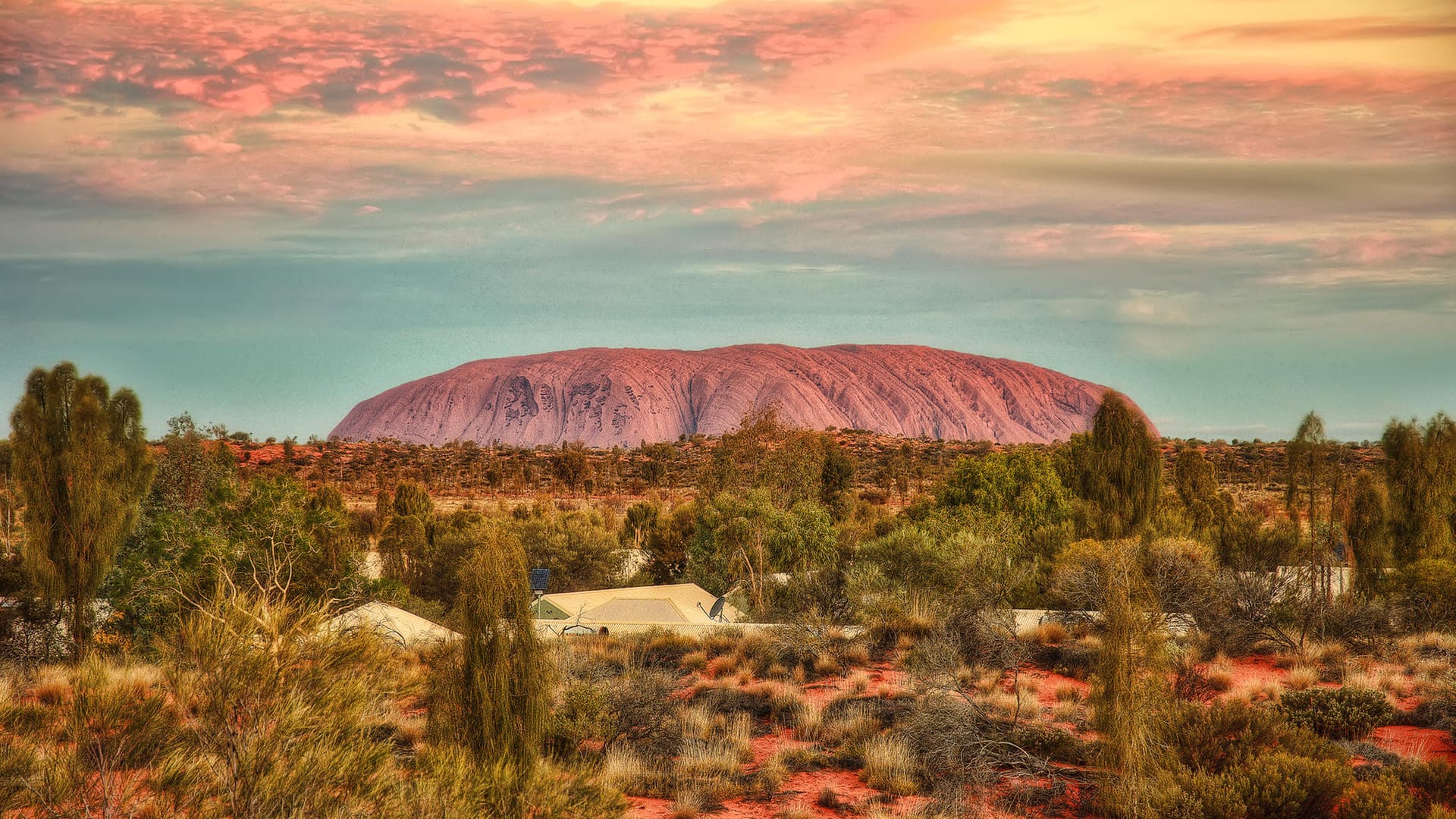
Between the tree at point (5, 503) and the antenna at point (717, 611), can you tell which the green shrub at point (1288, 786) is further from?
the tree at point (5, 503)

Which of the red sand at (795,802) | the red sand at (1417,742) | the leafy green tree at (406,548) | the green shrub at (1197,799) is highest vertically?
the leafy green tree at (406,548)

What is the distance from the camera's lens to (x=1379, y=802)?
1166cm

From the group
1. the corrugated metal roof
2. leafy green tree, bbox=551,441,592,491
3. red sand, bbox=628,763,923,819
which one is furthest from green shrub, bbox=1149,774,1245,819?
leafy green tree, bbox=551,441,592,491

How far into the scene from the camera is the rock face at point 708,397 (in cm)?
16150

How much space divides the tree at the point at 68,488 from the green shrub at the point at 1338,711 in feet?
70.8

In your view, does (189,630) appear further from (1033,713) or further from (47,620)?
(47,620)

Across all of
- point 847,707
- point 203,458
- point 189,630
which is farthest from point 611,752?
point 203,458

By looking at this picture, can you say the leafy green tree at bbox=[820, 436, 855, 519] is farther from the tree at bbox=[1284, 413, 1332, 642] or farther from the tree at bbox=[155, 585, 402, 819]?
the tree at bbox=[155, 585, 402, 819]

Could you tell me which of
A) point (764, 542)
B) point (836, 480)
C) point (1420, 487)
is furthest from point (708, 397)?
point (1420, 487)

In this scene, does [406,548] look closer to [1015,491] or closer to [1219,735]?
[1015,491]

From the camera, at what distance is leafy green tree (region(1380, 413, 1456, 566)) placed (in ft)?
85.7

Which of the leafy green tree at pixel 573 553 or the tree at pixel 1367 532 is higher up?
the tree at pixel 1367 532

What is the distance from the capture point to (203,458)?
37000 millimetres

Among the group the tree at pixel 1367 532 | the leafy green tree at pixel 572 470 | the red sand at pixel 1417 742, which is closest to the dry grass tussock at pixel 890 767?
the red sand at pixel 1417 742
